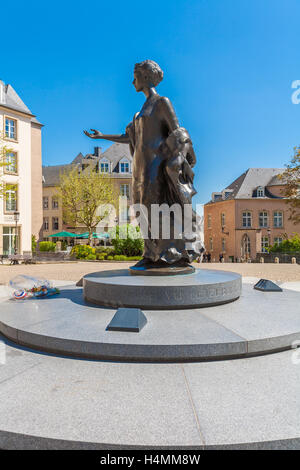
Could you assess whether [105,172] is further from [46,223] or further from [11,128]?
[46,223]

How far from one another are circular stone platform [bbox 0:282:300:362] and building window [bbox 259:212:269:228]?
41486 mm

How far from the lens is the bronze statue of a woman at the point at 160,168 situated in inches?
236

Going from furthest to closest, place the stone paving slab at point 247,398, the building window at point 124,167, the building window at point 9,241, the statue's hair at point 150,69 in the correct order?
the building window at point 124,167
the building window at point 9,241
the statue's hair at point 150,69
the stone paving slab at point 247,398

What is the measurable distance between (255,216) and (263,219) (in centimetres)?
126

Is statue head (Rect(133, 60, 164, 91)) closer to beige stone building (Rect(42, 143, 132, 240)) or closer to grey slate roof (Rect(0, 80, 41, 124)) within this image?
grey slate roof (Rect(0, 80, 41, 124))

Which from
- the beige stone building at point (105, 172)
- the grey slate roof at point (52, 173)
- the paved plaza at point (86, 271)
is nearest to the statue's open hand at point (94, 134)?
the paved plaza at point (86, 271)

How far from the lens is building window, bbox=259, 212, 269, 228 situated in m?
44.3

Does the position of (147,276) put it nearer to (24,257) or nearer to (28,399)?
(28,399)

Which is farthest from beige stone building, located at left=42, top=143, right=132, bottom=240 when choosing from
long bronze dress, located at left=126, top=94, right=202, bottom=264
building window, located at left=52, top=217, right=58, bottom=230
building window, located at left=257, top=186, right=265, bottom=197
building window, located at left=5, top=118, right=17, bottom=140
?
long bronze dress, located at left=126, top=94, right=202, bottom=264

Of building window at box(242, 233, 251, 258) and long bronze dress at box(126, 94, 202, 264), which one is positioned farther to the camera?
building window at box(242, 233, 251, 258)

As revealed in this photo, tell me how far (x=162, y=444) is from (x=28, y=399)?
1195mm

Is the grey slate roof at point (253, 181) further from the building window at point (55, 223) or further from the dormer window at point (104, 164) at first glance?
the building window at point (55, 223)

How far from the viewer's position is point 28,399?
100 inches

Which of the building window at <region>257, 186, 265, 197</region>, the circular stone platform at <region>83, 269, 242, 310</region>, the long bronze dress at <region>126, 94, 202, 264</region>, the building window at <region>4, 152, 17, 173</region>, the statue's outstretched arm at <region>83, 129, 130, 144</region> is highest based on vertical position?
the building window at <region>4, 152, 17, 173</region>
